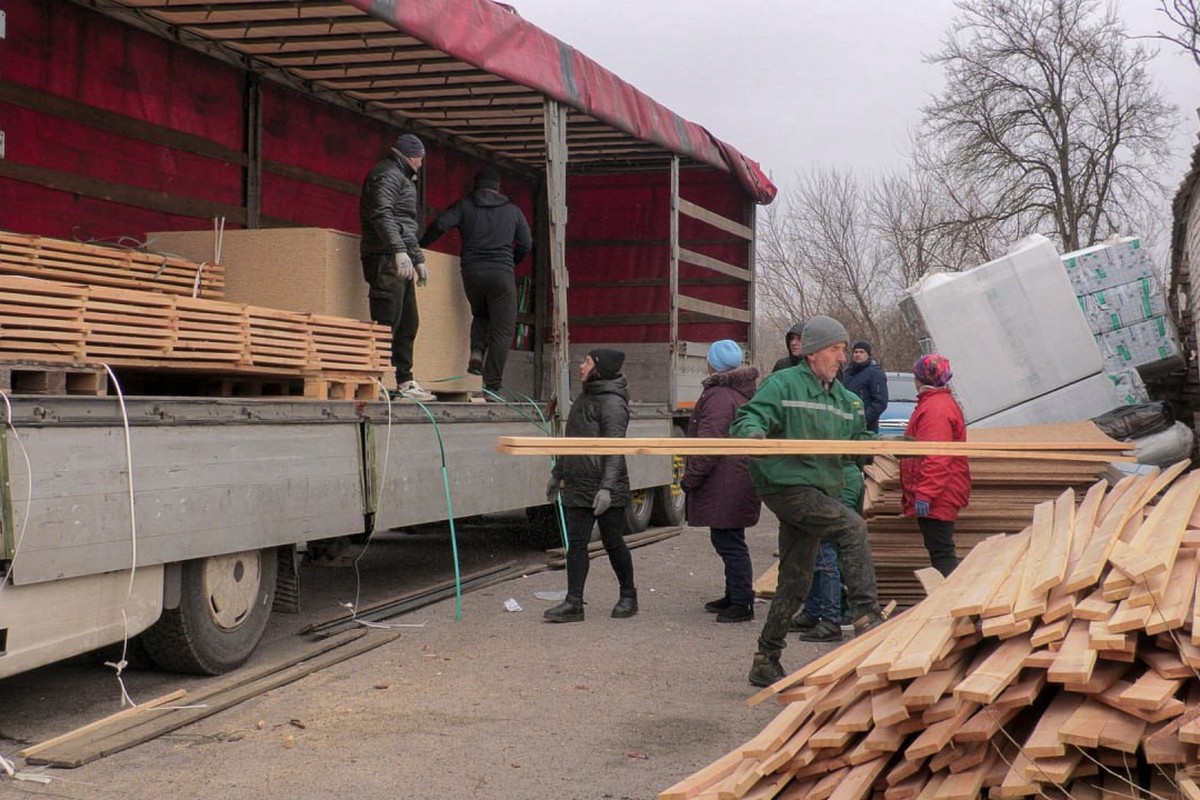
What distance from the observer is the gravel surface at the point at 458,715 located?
5.09 metres

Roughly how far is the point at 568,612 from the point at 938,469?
8.27 feet

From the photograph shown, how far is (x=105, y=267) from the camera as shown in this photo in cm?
765

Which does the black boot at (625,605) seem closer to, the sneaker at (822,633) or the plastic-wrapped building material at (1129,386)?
the sneaker at (822,633)

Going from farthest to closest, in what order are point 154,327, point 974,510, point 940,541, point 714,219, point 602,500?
point 714,219, point 974,510, point 602,500, point 940,541, point 154,327

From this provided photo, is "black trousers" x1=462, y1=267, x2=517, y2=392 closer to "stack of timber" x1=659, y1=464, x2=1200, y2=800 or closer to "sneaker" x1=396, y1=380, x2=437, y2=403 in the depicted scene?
"sneaker" x1=396, y1=380, x2=437, y2=403

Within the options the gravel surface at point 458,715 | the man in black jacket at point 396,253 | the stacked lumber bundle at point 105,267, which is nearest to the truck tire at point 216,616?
the gravel surface at point 458,715

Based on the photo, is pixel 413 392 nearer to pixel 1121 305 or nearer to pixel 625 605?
pixel 625 605

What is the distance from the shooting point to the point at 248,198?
10.6 m

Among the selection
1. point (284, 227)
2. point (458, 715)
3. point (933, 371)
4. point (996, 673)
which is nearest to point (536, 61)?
point (284, 227)

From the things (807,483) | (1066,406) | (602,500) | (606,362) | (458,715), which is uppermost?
(606,362)

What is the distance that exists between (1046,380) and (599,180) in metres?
5.29

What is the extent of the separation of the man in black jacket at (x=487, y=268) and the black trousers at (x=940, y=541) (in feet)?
12.0

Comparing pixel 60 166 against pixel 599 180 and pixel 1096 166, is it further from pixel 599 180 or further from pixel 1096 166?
pixel 1096 166

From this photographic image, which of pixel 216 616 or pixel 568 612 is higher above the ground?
pixel 216 616
